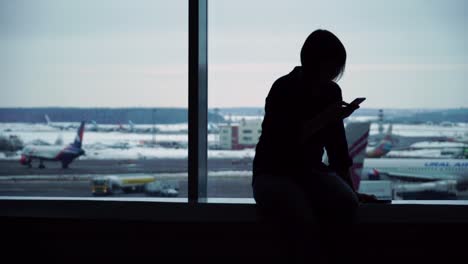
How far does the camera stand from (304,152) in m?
1.45

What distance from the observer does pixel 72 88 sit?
4020 mm

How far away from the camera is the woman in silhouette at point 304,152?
1.35m

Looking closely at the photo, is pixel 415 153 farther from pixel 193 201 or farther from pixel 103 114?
pixel 193 201

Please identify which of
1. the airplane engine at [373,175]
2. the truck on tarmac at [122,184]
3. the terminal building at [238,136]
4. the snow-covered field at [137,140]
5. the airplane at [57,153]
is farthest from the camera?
the airplane engine at [373,175]

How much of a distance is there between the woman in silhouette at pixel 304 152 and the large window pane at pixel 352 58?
86 centimetres

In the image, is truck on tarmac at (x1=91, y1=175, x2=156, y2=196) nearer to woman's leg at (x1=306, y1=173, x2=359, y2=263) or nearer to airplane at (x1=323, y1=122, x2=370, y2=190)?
airplane at (x1=323, y1=122, x2=370, y2=190)

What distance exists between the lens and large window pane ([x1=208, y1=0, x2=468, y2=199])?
9.69ft

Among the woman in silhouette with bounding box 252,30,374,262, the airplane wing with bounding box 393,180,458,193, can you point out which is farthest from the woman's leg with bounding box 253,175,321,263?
the airplane wing with bounding box 393,180,458,193

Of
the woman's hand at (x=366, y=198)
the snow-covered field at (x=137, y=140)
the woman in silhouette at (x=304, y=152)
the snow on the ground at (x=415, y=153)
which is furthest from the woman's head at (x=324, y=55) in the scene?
the snow on the ground at (x=415, y=153)

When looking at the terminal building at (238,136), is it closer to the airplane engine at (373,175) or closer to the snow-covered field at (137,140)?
the snow-covered field at (137,140)

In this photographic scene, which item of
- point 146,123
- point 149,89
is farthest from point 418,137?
point 149,89

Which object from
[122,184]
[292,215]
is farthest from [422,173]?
[292,215]

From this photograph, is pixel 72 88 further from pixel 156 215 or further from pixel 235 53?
pixel 156 215

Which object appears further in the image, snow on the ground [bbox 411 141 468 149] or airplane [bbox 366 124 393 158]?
airplane [bbox 366 124 393 158]
